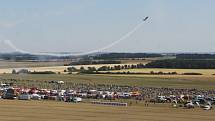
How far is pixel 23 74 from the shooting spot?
80.1m

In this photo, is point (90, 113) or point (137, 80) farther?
point (137, 80)

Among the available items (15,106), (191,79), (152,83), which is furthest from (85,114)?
(191,79)

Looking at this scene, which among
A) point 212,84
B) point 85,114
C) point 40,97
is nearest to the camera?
point 85,114

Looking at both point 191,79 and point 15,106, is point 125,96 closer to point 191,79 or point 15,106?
point 15,106

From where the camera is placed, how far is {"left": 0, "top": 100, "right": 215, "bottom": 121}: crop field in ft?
102

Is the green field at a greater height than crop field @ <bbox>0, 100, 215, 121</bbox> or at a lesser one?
greater

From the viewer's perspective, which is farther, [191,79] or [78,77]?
[78,77]

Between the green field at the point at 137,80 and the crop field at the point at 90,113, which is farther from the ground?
the green field at the point at 137,80

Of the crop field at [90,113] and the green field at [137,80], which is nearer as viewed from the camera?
the crop field at [90,113]

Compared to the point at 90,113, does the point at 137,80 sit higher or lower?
higher

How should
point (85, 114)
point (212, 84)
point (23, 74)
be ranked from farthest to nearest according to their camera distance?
point (23, 74), point (212, 84), point (85, 114)

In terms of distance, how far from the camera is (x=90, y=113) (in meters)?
33.6

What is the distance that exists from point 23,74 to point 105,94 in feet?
118

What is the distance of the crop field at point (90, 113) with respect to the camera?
31.2 metres
